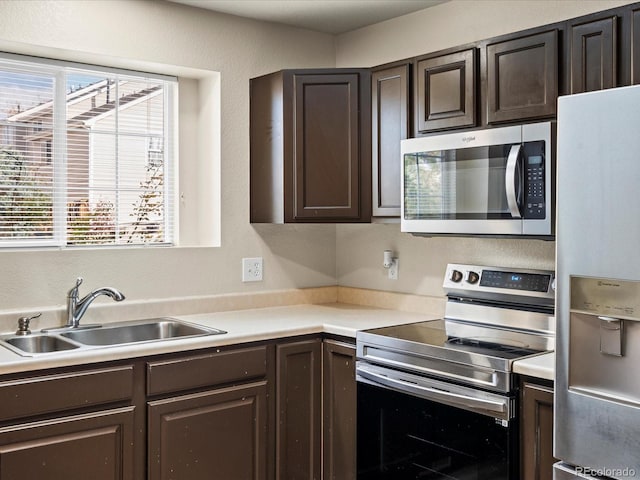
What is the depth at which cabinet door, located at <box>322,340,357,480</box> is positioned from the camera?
2787 mm

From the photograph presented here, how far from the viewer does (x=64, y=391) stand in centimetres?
222

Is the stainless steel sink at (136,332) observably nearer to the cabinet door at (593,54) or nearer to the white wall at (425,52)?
the white wall at (425,52)

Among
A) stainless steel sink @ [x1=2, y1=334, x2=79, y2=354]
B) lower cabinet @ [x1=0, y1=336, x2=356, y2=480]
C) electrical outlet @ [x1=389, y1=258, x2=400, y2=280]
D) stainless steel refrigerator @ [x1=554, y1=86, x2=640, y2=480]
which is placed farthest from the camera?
electrical outlet @ [x1=389, y1=258, x2=400, y2=280]

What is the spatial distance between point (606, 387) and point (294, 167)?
1727 mm

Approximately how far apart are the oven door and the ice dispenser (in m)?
0.33

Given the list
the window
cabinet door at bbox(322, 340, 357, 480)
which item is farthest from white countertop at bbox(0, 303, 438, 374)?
the window

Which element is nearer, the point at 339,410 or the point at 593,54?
the point at 593,54

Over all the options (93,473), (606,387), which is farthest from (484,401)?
(93,473)

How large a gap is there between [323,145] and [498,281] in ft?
3.28

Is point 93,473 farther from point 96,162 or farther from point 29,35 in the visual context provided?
point 29,35

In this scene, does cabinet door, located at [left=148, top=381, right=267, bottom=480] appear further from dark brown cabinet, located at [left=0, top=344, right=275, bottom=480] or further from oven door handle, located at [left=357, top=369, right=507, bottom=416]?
oven door handle, located at [left=357, top=369, right=507, bottom=416]

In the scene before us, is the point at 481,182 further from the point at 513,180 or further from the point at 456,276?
the point at 456,276

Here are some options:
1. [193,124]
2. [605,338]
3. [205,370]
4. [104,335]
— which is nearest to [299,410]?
[205,370]

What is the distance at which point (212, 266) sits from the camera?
3.28 m
